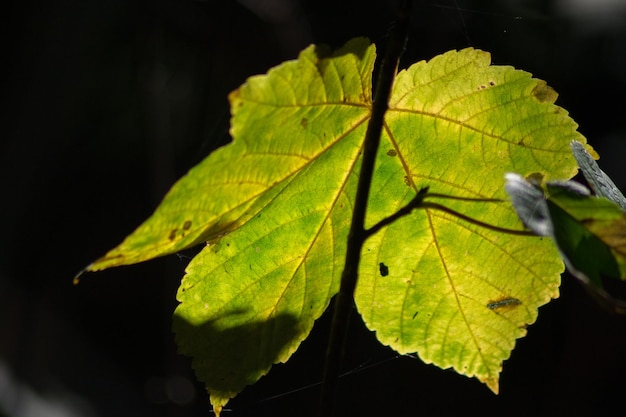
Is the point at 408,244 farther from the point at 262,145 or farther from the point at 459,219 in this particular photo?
the point at 262,145

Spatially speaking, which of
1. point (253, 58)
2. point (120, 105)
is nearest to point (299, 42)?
point (253, 58)

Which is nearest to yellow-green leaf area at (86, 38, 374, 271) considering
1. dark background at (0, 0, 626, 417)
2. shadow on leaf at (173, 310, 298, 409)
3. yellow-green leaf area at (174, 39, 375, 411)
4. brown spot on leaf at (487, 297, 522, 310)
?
yellow-green leaf area at (174, 39, 375, 411)

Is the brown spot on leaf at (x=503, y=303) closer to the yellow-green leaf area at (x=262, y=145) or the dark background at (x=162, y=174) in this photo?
the yellow-green leaf area at (x=262, y=145)

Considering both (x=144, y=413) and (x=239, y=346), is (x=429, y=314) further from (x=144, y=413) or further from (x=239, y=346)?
(x=144, y=413)

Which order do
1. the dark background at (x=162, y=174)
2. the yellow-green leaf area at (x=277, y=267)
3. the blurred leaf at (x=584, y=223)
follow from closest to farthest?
the blurred leaf at (x=584, y=223)
the yellow-green leaf area at (x=277, y=267)
the dark background at (x=162, y=174)

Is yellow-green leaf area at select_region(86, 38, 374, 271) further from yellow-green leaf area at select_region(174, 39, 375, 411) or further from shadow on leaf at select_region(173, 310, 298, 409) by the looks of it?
shadow on leaf at select_region(173, 310, 298, 409)

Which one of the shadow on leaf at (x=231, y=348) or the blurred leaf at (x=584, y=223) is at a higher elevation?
the blurred leaf at (x=584, y=223)

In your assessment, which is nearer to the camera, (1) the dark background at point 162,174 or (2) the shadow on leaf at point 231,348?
(2) the shadow on leaf at point 231,348

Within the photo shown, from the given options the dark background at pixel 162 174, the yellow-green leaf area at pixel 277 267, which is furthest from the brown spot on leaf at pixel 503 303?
the dark background at pixel 162 174
